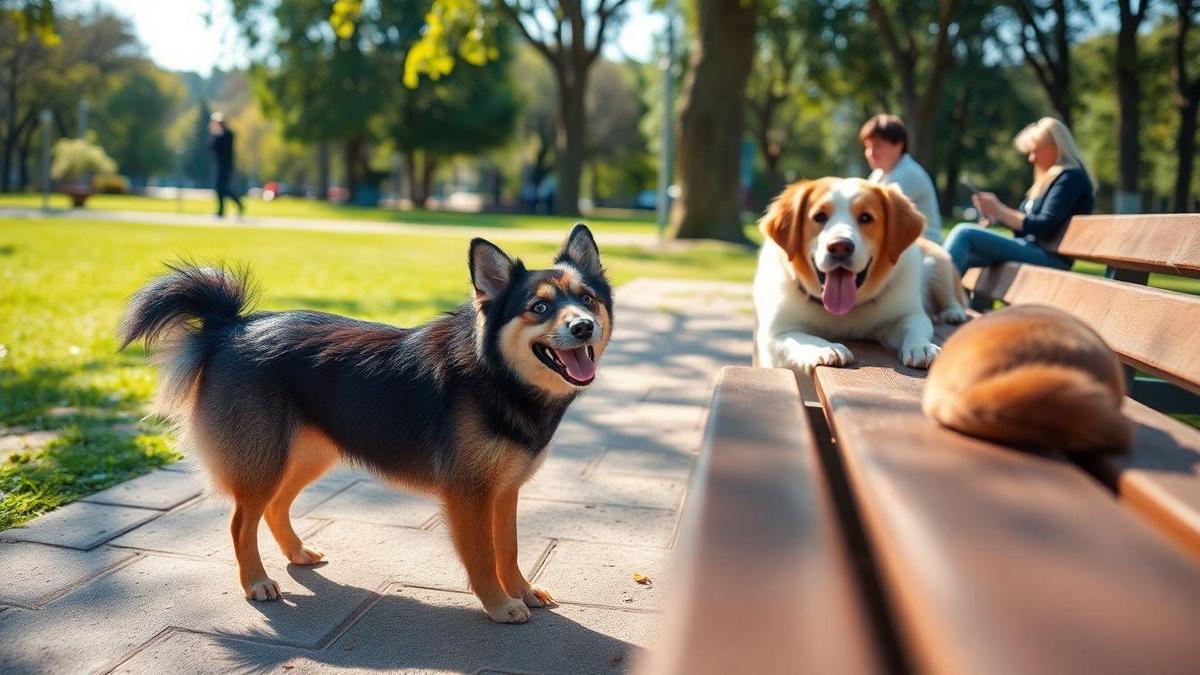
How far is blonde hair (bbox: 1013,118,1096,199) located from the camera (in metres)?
6.03

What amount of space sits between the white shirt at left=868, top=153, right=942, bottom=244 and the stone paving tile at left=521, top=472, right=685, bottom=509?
358 cm

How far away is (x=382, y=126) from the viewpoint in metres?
53.2

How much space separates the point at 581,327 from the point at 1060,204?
12.7 feet

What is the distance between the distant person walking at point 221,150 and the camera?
2369cm

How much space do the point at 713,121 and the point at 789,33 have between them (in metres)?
24.0

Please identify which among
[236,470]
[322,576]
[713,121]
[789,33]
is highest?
[789,33]

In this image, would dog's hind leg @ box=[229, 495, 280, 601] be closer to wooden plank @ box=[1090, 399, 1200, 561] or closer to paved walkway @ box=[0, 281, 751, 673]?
paved walkway @ box=[0, 281, 751, 673]

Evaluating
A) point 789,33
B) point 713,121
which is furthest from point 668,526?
point 789,33

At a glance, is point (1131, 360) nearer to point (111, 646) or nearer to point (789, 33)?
point (111, 646)

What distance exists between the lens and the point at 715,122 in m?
18.8

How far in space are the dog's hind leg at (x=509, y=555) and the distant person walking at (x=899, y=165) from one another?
188 inches

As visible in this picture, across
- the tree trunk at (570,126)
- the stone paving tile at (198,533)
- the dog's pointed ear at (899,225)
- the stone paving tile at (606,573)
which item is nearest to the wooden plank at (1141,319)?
the dog's pointed ear at (899,225)

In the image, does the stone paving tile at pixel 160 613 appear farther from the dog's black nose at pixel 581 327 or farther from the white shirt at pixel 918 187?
the white shirt at pixel 918 187

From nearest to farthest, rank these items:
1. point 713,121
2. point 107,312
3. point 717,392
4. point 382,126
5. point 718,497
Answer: point 718,497 → point 717,392 → point 107,312 → point 713,121 → point 382,126
